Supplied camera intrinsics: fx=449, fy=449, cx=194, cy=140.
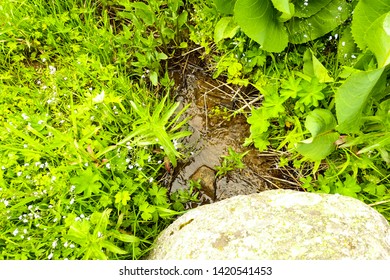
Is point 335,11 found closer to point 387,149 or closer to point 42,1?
point 387,149

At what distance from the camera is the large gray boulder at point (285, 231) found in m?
1.92

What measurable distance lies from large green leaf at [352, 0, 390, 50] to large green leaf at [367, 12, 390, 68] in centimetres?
6

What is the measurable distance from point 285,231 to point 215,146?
3.66 ft

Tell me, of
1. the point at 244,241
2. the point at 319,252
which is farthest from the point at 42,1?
the point at 319,252

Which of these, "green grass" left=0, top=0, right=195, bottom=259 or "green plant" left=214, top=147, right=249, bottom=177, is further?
"green plant" left=214, top=147, right=249, bottom=177

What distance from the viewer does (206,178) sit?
2938 millimetres

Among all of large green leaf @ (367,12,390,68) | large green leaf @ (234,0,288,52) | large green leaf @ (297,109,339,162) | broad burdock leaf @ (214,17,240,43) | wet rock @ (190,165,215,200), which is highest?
large green leaf @ (367,12,390,68)

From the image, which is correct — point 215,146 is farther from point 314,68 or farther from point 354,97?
point 354,97

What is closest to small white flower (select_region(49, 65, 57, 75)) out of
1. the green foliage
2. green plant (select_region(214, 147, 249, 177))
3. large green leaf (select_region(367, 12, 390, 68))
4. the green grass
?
the green grass

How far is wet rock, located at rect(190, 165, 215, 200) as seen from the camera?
291 cm

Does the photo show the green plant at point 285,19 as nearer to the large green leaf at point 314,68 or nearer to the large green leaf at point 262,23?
the large green leaf at point 262,23

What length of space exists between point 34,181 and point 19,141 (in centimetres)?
32

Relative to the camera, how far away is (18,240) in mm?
2633

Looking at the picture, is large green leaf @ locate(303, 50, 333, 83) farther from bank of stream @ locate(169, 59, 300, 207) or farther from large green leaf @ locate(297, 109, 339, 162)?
bank of stream @ locate(169, 59, 300, 207)
